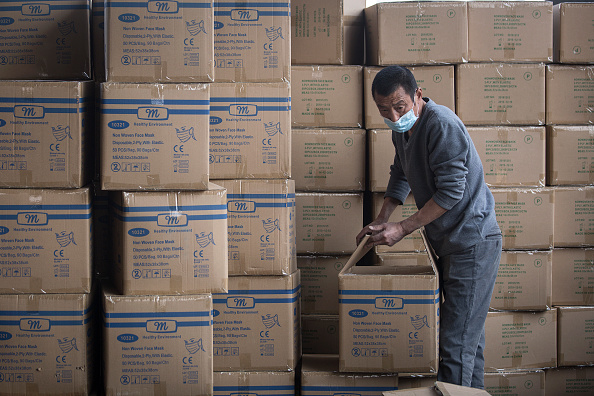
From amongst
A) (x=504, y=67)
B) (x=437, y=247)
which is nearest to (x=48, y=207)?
(x=437, y=247)

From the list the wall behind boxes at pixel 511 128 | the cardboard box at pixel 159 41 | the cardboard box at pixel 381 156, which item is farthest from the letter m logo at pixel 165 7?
the cardboard box at pixel 381 156

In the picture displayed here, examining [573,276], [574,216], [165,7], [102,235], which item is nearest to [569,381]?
[573,276]

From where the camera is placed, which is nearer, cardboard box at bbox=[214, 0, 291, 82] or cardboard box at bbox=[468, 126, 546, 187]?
cardboard box at bbox=[214, 0, 291, 82]

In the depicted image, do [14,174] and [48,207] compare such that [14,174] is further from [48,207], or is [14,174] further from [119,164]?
[119,164]

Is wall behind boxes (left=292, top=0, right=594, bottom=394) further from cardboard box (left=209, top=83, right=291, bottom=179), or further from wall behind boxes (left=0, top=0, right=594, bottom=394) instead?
cardboard box (left=209, top=83, right=291, bottom=179)

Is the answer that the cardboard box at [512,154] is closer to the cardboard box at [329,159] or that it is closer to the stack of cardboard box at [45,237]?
the cardboard box at [329,159]

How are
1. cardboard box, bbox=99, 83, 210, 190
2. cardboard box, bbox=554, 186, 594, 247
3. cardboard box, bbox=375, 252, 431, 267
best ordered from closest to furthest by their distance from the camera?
cardboard box, bbox=99, 83, 210, 190
cardboard box, bbox=375, 252, 431, 267
cardboard box, bbox=554, 186, 594, 247

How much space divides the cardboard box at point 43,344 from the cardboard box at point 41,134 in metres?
0.41

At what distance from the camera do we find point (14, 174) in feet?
7.18

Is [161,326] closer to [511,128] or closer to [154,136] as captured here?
[154,136]

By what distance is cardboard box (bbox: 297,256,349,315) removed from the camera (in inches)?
117

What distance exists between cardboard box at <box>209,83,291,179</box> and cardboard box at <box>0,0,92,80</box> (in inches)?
21.3

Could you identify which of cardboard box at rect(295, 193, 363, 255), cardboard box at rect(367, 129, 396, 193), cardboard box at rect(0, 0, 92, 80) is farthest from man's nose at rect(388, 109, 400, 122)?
cardboard box at rect(0, 0, 92, 80)

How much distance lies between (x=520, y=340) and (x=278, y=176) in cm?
139
